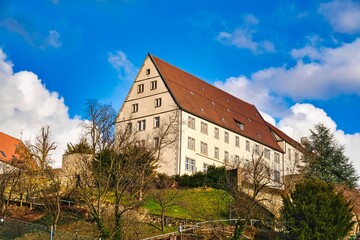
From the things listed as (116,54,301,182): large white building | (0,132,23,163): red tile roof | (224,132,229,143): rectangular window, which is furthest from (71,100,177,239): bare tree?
(0,132,23,163): red tile roof

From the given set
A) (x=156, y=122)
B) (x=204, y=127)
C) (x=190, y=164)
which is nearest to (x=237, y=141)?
(x=204, y=127)

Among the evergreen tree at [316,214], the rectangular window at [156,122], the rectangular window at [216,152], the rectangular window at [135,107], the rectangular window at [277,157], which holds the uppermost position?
the rectangular window at [135,107]

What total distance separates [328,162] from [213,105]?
590 inches

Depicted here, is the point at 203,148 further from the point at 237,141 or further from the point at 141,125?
the point at 141,125

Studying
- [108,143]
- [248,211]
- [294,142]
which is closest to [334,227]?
[248,211]

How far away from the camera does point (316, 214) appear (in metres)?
33.8

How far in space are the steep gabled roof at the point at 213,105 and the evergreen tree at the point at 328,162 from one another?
1077cm

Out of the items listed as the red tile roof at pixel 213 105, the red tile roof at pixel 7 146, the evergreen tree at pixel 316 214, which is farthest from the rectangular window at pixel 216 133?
the red tile roof at pixel 7 146

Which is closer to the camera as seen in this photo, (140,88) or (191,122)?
A: (191,122)

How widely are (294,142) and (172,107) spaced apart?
21386mm

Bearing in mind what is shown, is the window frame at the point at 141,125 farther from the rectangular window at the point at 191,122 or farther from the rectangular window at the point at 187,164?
the rectangular window at the point at 187,164

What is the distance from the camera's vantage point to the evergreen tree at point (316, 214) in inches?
1312

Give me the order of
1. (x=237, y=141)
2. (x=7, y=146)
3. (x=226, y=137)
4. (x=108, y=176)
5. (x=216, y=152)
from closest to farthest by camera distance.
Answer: (x=108, y=176) < (x=216, y=152) < (x=226, y=137) < (x=237, y=141) < (x=7, y=146)

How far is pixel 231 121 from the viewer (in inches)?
2559
